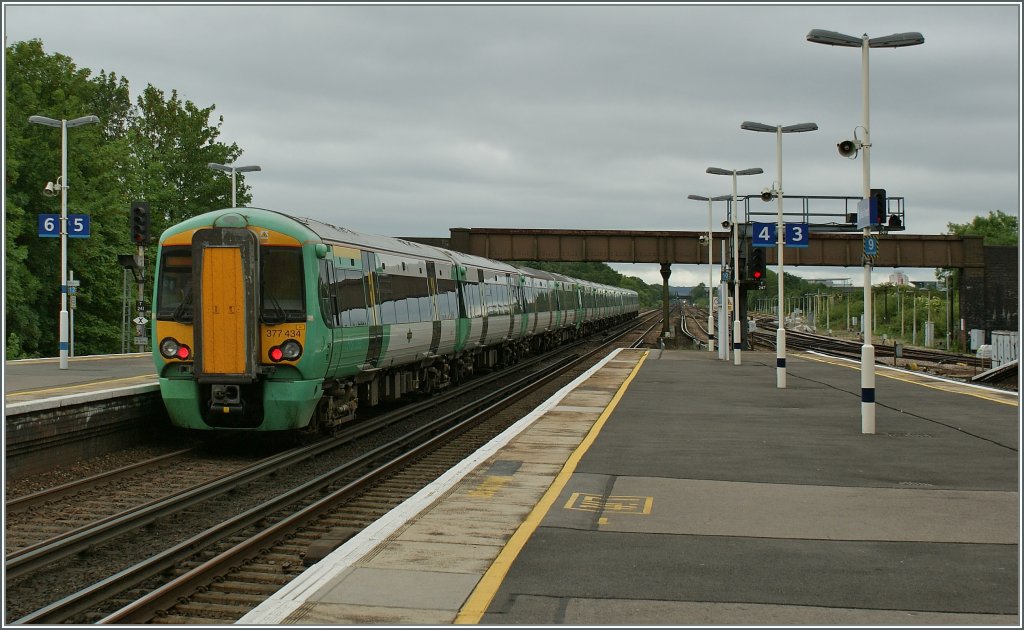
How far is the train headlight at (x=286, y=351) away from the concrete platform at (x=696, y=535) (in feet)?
10.6

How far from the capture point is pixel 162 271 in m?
14.4

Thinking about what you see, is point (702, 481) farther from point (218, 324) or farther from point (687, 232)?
point (687, 232)

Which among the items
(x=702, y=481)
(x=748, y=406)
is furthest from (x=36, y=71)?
(x=702, y=481)

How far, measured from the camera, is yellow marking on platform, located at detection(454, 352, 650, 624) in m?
5.99

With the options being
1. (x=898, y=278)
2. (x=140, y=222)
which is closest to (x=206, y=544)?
(x=140, y=222)

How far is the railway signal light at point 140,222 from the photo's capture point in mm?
24625

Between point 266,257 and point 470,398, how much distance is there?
33.7 feet

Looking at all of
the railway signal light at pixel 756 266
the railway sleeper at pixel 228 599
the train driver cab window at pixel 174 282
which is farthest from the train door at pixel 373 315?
the railway signal light at pixel 756 266

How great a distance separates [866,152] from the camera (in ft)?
48.9

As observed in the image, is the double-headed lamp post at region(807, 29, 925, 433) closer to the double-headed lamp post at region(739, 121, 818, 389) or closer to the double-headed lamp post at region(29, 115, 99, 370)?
the double-headed lamp post at region(739, 121, 818, 389)

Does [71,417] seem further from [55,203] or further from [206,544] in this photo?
[55,203]

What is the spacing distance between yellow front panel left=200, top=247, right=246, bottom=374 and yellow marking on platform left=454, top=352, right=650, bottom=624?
5046 millimetres

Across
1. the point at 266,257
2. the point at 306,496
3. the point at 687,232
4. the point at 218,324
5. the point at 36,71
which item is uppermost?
the point at 36,71

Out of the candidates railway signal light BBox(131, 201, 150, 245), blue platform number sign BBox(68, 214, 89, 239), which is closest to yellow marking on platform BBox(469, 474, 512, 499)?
railway signal light BBox(131, 201, 150, 245)
